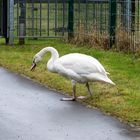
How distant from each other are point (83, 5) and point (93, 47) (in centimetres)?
405

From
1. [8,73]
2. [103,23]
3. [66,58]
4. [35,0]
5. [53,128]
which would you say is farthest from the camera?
[35,0]

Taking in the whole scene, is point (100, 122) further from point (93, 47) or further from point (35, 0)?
point (35, 0)

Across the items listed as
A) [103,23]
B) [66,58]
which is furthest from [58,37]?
[66,58]

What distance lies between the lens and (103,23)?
1898cm

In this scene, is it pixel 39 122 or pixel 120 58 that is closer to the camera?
pixel 39 122

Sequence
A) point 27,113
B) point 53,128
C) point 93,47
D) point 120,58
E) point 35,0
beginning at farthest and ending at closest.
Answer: point 35,0 < point 93,47 < point 120,58 < point 27,113 < point 53,128

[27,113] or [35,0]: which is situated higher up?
[35,0]

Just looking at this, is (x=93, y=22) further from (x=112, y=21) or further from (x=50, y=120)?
(x=50, y=120)

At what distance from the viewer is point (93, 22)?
62.2 ft

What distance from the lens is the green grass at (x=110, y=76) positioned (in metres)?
9.20

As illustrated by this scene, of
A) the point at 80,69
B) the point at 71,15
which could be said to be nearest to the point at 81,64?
the point at 80,69

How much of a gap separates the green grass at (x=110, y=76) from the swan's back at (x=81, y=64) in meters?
0.47

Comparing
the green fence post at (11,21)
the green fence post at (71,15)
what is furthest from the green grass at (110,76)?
the green fence post at (71,15)

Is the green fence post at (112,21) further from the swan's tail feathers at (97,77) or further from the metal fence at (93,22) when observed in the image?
the swan's tail feathers at (97,77)
